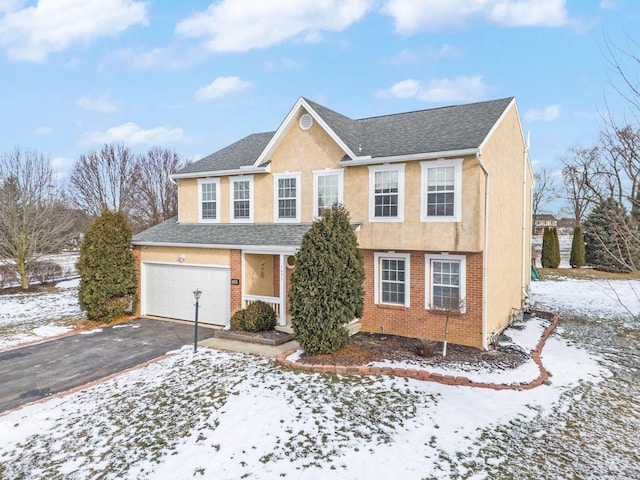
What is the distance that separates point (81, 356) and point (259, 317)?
5183 millimetres

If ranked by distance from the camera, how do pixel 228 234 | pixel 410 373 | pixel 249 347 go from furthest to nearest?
pixel 228 234 < pixel 249 347 < pixel 410 373

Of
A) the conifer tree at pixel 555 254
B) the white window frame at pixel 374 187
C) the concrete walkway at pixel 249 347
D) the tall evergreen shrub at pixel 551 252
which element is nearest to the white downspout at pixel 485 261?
the white window frame at pixel 374 187

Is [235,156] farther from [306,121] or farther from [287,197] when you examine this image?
[306,121]

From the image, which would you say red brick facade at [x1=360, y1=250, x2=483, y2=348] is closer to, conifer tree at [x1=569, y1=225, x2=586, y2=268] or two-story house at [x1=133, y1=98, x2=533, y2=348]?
two-story house at [x1=133, y1=98, x2=533, y2=348]

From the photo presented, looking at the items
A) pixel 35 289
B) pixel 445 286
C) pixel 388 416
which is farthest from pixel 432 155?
pixel 35 289

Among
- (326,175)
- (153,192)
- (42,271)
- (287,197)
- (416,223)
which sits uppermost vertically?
(153,192)

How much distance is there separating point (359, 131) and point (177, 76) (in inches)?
429

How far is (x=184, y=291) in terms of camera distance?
15.2m

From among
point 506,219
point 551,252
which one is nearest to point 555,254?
point 551,252

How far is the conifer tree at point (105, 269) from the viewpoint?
47.8ft

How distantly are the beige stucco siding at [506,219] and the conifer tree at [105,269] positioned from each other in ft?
43.5

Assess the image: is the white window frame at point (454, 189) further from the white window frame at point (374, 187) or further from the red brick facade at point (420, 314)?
the red brick facade at point (420, 314)

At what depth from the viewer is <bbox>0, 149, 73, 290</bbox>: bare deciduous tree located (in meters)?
23.1

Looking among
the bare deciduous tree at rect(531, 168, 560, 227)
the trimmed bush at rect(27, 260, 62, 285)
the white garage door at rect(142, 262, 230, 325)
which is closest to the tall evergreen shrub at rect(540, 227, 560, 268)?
the bare deciduous tree at rect(531, 168, 560, 227)
